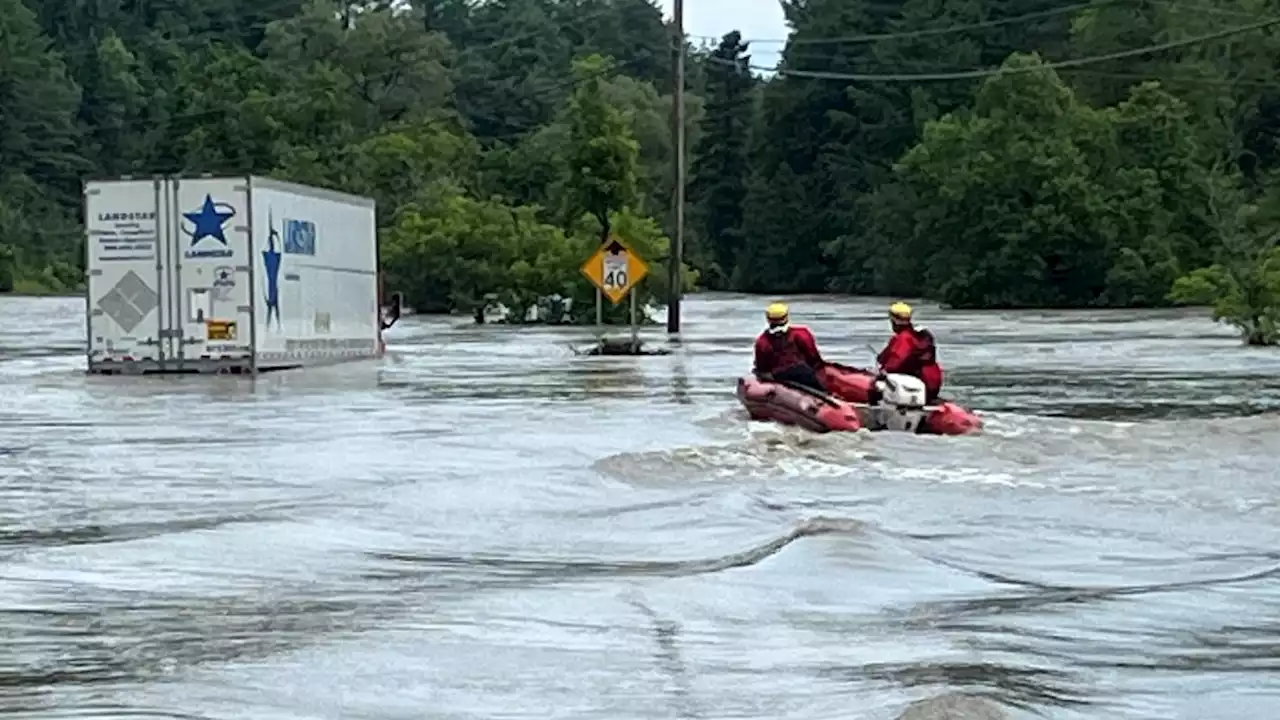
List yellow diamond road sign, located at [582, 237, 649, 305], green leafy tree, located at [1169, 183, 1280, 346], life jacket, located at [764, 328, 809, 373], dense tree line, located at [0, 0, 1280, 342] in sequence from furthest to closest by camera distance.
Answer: dense tree line, located at [0, 0, 1280, 342], green leafy tree, located at [1169, 183, 1280, 346], yellow diamond road sign, located at [582, 237, 649, 305], life jacket, located at [764, 328, 809, 373]

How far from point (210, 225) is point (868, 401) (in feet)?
41.2

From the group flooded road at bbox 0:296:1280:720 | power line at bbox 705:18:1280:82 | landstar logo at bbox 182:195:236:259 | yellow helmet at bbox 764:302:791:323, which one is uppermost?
power line at bbox 705:18:1280:82

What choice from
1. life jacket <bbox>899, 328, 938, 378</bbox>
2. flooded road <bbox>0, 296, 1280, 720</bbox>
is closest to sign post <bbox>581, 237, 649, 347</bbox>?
flooded road <bbox>0, 296, 1280, 720</bbox>

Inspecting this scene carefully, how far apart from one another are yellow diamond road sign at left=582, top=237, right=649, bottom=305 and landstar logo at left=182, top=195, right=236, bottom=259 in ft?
28.0

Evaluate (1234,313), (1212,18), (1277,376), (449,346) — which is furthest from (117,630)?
(1212,18)

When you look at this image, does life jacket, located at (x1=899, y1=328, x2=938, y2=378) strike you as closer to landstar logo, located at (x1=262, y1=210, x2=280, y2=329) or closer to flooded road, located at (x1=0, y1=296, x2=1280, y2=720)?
flooded road, located at (x1=0, y1=296, x2=1280, y2=720)

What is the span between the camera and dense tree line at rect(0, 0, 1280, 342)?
66.7 m

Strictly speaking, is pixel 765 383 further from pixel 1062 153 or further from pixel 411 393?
pixel 1062 153

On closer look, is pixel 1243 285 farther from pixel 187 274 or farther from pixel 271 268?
pixel 187 274

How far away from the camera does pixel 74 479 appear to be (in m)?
17.9

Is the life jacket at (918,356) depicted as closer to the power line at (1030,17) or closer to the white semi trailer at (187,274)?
the white semi trailer at (187,274)

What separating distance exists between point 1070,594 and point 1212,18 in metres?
81.8

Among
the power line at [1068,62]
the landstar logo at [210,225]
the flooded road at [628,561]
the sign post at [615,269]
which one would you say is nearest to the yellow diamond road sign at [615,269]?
the sign post at [615,269]

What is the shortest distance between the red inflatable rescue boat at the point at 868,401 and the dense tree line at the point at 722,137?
22.4 meters
